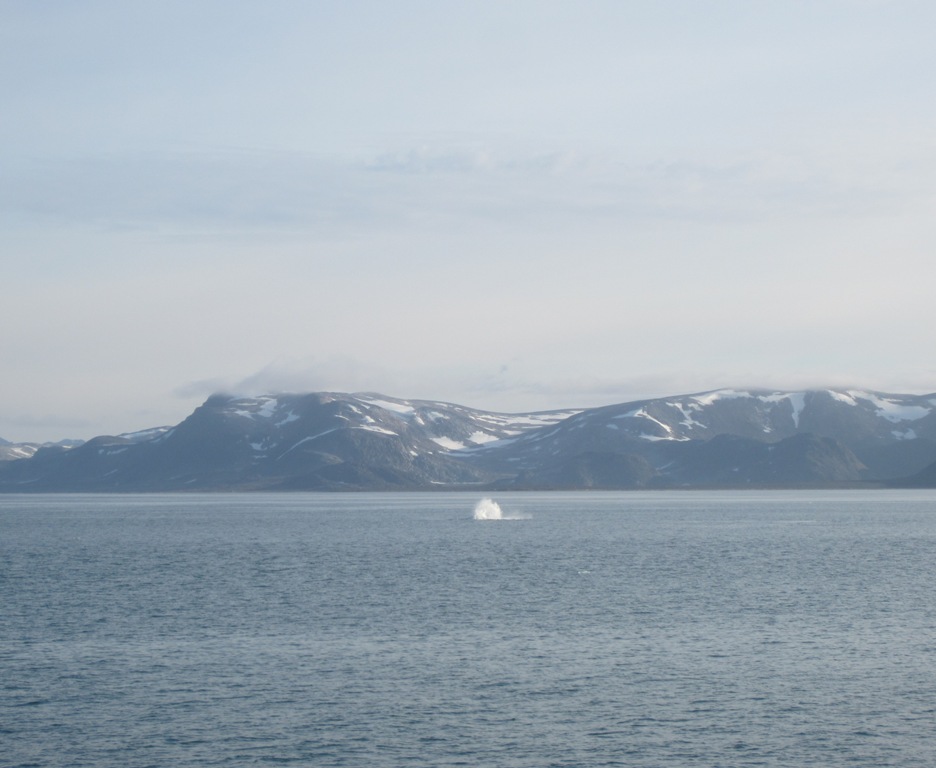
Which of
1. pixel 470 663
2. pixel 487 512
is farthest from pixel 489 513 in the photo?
pixel 470 663

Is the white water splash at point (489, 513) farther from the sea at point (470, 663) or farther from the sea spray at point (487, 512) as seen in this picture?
the sea at point (470, 663)

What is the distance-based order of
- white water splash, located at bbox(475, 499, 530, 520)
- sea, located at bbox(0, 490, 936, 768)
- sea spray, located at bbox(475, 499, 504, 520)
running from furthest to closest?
white water splash, located at bbox(475, 499, 530, 520) → sea spray, located at bbox(475, 499, 504, 520) → sea, located at bbox(0, 490, 936, 768)

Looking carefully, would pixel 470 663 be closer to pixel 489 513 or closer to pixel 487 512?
pixel 489 513

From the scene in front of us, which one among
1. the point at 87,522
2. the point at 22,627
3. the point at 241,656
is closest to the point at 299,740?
the point at 241,656

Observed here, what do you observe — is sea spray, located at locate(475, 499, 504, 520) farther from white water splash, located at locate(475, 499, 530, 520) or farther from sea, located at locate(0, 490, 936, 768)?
sea, located at locate(0, 490, 936, 768)

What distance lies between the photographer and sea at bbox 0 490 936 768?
29203 millimetres

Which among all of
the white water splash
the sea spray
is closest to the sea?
the sea spray

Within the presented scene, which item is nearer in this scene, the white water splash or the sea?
the sea

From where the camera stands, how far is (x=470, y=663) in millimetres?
39688

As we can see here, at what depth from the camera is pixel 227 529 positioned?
139 metres

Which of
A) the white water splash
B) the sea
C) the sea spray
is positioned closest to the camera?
the sea

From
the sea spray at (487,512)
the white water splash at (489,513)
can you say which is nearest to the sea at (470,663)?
the sea spray at (487,512)

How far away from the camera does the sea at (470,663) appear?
29.2 meters

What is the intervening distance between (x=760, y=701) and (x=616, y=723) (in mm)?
4887
